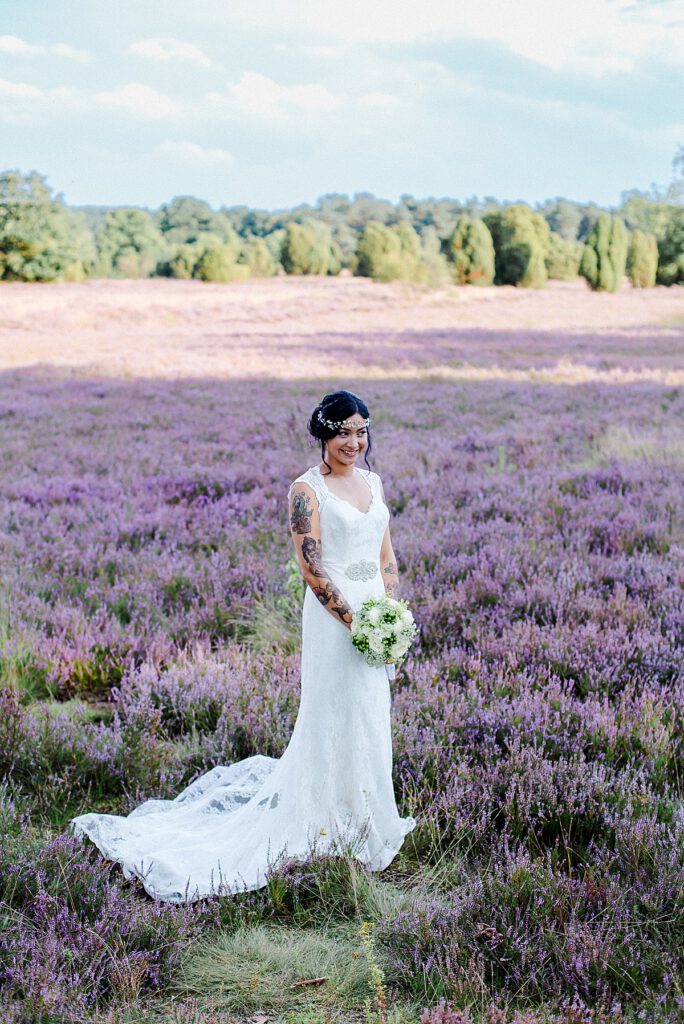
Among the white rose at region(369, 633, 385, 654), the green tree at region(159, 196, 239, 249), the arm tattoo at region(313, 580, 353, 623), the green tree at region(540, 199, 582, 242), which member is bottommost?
the white rose at region(369, 633, 385, 654)

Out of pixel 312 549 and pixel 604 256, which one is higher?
pixel 604 256

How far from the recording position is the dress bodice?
303 centimetres

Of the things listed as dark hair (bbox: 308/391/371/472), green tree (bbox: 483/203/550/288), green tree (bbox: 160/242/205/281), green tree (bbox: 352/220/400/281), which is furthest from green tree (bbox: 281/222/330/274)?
dark hair (bbox: 308/391/371/472)

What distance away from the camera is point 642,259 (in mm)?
59750

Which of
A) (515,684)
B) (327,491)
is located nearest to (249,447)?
(515,684)

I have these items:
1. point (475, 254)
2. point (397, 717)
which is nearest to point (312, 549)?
point (397, 717)

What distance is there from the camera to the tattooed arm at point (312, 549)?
2.99 metres

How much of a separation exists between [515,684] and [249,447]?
6843 millimetres

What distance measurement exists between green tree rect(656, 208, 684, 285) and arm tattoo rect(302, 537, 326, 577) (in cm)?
6483

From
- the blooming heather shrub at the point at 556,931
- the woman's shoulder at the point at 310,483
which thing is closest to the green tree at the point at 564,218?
the woman's shoulder at the point at 310,483

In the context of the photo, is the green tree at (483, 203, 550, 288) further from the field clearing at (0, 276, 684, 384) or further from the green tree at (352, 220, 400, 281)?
the green tree at (352, 220, 400, 281)

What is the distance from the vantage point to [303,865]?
3.01 metres

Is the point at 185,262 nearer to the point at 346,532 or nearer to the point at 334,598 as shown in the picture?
the point at 346,532

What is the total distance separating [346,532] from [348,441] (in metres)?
0.34
